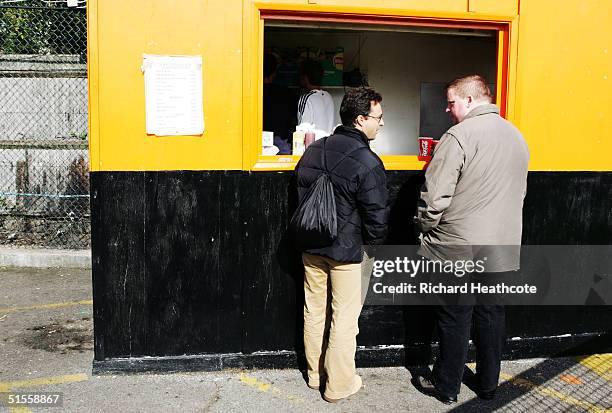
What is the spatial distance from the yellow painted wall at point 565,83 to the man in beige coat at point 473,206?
681 millimetres

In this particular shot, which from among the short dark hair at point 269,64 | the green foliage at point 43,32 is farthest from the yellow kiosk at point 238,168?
the green foliage at point 43,32

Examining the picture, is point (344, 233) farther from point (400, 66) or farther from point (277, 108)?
point (400, 66)

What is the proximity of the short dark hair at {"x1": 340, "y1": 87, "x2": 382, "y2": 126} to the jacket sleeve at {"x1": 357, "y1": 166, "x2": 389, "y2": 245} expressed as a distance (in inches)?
14.4

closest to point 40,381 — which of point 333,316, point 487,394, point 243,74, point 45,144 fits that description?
point 333,316

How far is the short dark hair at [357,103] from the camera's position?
12.4 ft

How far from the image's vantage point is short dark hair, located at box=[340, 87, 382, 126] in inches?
148

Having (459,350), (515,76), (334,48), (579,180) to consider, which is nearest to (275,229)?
(459,350)

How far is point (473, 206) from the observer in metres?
3.74

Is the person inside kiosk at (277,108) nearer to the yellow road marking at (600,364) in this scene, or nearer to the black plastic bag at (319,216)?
the black plastic bag at (319,216)

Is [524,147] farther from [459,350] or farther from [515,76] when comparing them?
[459,350]

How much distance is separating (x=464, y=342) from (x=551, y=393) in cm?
78

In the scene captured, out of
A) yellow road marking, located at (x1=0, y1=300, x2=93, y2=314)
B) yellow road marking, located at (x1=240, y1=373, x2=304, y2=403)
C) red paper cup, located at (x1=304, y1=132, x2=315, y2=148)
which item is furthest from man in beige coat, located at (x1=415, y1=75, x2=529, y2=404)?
yellow road marking, located at (x1=0, y1=300, x2=93, y2=314)

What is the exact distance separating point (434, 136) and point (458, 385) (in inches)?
141

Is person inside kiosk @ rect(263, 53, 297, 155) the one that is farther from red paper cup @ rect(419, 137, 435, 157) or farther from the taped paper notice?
the taped paper notice
